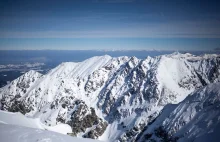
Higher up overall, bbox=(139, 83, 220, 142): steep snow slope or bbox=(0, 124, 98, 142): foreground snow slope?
bbox=(0, 124, 98, 142): foreground snow slope

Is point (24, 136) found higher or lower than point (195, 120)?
higher

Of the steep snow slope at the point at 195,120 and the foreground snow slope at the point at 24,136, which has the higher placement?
the foreground snow slope at the point at 24,136

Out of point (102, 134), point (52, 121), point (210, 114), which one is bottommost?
point (102, 134)

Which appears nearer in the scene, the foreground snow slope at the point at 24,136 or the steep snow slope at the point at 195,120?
the foreground snow slope at the point at 24,136

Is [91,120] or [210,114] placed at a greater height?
[210,114]

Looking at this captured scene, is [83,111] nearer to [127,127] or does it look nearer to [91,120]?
[91,120]

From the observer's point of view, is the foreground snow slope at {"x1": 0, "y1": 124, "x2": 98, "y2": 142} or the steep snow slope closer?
the foreground snow slope at {"x1": 0, "y1": 124, "x2": 98, "y2": 142}

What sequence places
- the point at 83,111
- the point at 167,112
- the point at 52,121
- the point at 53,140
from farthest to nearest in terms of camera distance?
the point at 83,111, the point at 52,121, the point at 167,112, the point at 53,140

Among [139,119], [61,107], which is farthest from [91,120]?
[139,119]
